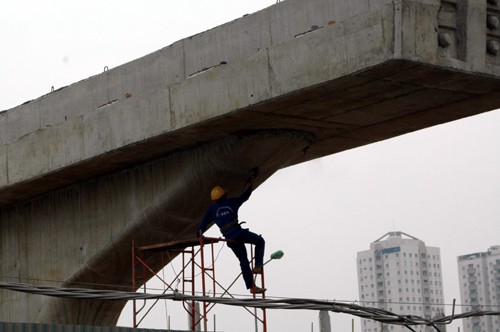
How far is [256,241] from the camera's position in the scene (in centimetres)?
2311

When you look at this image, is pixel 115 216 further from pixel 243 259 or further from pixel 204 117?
pixel 204 117

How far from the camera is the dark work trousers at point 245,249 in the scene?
23.0 meters

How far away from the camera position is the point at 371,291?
15525cm

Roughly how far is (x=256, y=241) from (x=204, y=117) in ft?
10.3

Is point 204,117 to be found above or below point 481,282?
below

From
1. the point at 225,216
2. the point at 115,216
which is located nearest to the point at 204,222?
the point at 225,216

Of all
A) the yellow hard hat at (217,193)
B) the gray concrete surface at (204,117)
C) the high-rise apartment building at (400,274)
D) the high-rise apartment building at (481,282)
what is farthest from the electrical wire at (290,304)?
the high-rise apartment building at (481,282)

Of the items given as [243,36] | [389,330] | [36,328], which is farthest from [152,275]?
[389,330]

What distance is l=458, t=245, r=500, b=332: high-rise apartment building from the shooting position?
15350 centimetres

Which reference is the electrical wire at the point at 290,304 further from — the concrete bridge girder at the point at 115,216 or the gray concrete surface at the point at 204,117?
the concrete bridge girder at the point at 115,216

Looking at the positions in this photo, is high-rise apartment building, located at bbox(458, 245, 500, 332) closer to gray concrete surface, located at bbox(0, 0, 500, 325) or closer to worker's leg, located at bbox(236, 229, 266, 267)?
gray concrete surface, located at bbox(0, 0, 500, 325)

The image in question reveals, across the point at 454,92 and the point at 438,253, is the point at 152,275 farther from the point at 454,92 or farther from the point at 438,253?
the point at 438,253

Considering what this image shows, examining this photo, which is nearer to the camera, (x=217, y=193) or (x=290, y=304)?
(x=290, y=304)

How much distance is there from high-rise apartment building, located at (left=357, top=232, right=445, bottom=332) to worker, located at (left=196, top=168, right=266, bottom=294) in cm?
12769
